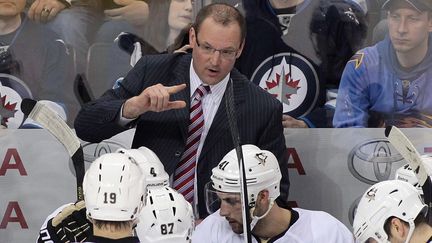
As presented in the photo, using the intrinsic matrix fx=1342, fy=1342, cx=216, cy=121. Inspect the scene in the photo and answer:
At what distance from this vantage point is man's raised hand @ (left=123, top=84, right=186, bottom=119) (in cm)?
558

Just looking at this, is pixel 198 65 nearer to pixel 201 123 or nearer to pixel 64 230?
pixel 201 123

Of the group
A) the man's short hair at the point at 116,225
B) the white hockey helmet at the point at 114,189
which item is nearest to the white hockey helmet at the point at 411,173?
the white hockey helmet at the point at 114,189

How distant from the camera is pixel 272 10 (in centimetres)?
665

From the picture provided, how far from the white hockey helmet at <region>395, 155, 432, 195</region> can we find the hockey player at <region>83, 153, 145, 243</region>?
161cm

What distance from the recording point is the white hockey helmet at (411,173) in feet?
19.1

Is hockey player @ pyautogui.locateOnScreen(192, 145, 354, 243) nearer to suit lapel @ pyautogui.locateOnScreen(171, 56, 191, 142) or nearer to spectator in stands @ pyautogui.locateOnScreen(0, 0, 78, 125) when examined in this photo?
suit lapel @ pyautogui.locateOnScreen(171, 56, 191, 142)

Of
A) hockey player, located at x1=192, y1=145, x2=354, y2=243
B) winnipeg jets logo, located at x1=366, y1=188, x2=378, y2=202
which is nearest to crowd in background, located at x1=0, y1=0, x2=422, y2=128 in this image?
hockey player, located at x1=192, y1=145, x2=354, y2=243

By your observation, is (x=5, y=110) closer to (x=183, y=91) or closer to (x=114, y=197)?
(x=183, y=91)

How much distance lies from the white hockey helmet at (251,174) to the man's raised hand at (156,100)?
1.06ft

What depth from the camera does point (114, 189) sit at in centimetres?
455

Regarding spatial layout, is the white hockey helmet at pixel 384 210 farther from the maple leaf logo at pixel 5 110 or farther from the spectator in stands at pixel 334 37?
the maple leaf logo at pixel 5 110

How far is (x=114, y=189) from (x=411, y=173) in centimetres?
189

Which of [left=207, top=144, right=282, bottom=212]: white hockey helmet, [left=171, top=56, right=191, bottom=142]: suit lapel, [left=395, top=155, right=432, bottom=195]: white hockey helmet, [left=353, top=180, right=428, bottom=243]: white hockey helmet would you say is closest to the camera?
[left=353, top=180, right=428, bottom=243]: white hockey helmet

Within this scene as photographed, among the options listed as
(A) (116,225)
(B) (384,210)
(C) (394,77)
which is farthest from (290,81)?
(A) (116,225)
